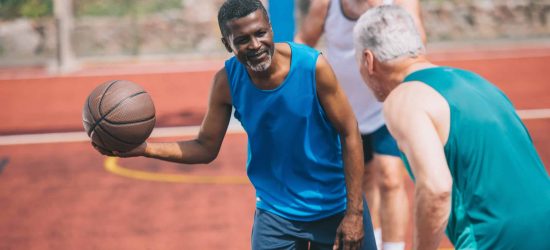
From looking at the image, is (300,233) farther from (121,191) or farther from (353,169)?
(121,191)

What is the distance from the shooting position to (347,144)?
142 inches

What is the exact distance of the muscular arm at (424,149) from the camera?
110 inches

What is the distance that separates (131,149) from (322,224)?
0.95 m

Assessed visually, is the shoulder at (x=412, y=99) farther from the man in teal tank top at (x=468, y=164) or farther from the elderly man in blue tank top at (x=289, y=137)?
the elderly man in blue tank top at (x=289, y=137)

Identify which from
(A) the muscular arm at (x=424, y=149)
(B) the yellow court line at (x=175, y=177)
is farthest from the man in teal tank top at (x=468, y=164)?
(B) the yellow court line at (x=175, y=177)

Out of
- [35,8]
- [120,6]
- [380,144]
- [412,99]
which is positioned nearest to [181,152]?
[412,99]

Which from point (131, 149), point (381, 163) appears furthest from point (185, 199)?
point (131, 149)

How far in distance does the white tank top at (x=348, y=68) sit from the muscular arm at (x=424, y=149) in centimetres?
215

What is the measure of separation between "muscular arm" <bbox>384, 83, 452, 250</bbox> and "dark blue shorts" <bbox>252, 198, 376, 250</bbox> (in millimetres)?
823

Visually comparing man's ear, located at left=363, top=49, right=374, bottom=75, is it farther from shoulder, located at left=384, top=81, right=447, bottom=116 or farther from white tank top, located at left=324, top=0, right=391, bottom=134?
white tank top, located at left=324, top=0, right=391, bottom=134

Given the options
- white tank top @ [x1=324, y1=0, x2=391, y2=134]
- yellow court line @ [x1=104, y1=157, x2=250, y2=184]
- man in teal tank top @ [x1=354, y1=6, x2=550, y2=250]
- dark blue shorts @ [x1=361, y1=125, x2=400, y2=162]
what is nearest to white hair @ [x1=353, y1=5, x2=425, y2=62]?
man in teal tank top @ [x1=354, y1=6, x2=550, y2=250]

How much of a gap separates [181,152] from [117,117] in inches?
13.4

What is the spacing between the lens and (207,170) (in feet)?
27.9

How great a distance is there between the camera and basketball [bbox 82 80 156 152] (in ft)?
12.5
